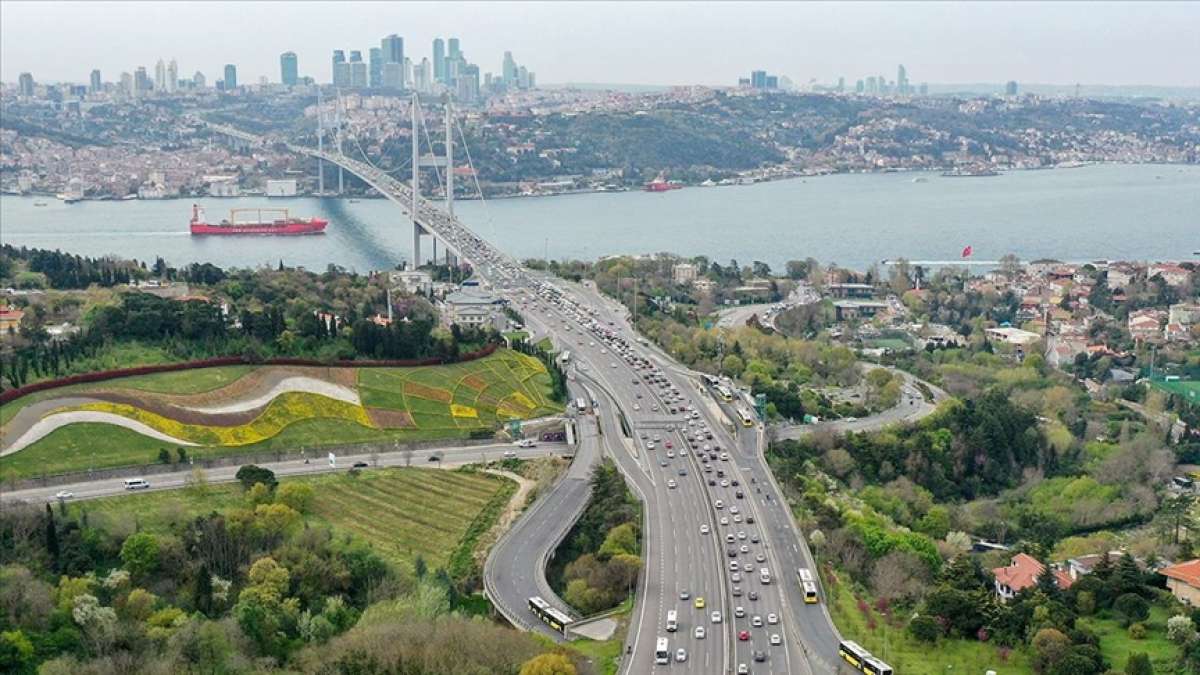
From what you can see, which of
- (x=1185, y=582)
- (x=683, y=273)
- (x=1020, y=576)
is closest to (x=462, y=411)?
(x=1020, y=576)

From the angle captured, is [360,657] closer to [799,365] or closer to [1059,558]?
[1059,558]

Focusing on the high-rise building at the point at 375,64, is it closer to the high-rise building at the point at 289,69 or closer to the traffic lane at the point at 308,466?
the high-rise building at the point at 289,69

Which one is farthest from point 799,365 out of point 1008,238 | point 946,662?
point 1008,238

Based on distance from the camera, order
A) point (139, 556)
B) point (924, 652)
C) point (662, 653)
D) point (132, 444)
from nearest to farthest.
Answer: point (662, 653) < point (924, 652) < point (139, 556) < point (132, 444)

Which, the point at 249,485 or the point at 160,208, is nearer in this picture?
the point at 249,485

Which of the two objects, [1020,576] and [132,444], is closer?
[1020,576]

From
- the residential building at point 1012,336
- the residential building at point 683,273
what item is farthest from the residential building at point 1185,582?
the residential building at point 683,273

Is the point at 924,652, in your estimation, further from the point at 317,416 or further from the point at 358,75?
the point at 358,75
